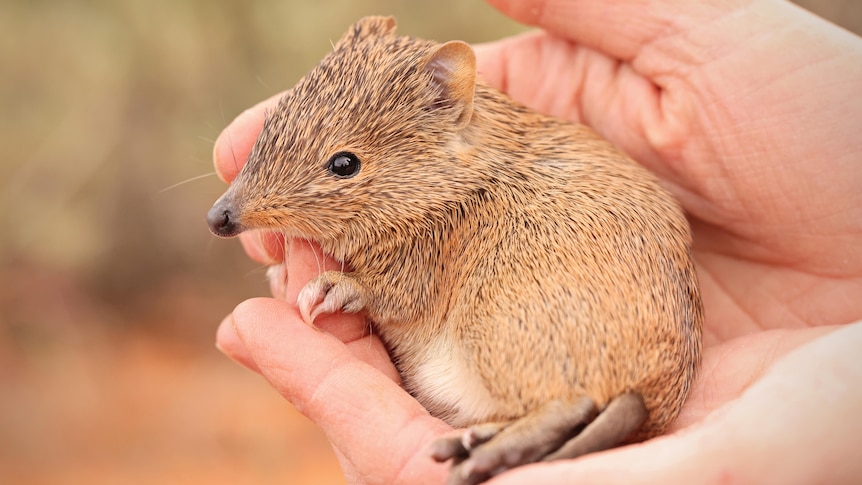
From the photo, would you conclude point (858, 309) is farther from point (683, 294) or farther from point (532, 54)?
point (532, 54)

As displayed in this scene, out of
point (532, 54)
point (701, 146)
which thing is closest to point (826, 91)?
point (701, 146)

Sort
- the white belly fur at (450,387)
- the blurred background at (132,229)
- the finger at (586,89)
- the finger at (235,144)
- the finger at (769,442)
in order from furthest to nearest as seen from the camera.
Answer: the blurred background at (132,229), the finger at (586,89), the finger at (235,144), the white belly fur at (450,387), the finger at (769,442)

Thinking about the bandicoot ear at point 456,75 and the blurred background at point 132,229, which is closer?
the bandicoot ear at point 456,75

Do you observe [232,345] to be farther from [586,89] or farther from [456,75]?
[586,89]

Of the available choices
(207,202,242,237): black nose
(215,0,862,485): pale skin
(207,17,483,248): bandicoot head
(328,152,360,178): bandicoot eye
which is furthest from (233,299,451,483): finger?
(328,152,360,178): bandicoot eye

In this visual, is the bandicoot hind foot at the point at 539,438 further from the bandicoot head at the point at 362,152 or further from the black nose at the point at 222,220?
the black nose at the point at 222,220

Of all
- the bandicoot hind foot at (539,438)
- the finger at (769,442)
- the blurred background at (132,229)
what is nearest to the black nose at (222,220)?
the bandicoot hind foot at (539,438)
